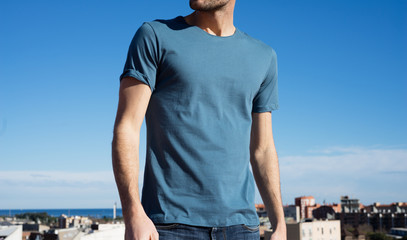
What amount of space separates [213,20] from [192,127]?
484mm

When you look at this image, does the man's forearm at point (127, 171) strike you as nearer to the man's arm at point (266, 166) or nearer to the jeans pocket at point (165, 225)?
the jeans pocket at point (165, 225)

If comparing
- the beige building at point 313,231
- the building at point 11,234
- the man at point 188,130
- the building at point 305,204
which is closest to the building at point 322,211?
the building at point 305,204

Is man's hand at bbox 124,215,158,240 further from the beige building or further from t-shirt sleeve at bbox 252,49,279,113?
the beige building

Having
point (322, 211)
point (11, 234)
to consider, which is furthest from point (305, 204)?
point (11, 234)

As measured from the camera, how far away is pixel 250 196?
6.41 feet

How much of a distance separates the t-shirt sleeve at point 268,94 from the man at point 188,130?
147 mm

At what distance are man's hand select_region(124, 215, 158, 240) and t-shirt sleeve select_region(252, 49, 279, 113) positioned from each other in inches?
31.0

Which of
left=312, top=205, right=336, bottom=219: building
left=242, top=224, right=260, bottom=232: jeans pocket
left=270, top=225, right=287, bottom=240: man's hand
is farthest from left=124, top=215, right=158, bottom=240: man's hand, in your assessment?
left=312, top=205, right=336, bottom=219: building

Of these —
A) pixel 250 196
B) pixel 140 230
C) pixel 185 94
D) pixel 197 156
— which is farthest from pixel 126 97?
pixel 250 196

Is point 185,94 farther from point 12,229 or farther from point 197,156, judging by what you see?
point 12,229

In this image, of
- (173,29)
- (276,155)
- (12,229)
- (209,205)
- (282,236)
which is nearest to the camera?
(209,205)

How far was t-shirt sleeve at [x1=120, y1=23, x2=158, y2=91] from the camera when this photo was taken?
180cm

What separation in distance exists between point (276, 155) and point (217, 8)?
70cm

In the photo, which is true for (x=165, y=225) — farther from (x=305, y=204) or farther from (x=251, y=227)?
(x=305, y=204)
